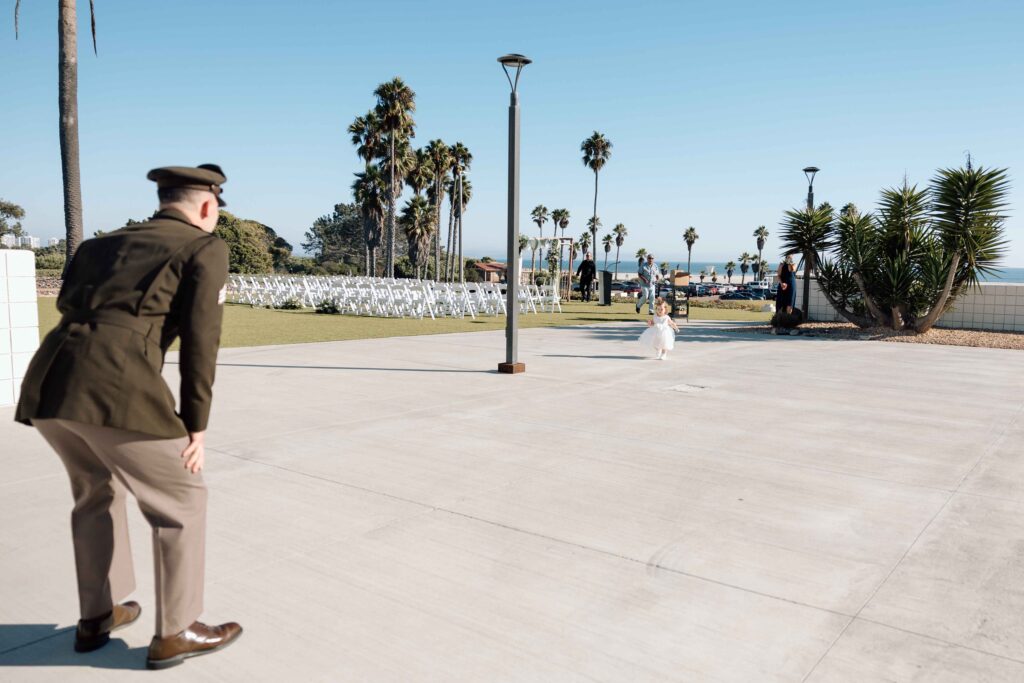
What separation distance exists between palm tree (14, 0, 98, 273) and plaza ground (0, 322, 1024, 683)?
369 inches

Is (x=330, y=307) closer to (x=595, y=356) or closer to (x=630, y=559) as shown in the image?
(x=595, y=356)

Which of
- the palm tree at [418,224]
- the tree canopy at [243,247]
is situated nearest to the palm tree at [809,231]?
the palm tree at [418,224]

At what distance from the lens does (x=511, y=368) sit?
1023 cm

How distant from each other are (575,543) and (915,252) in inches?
632

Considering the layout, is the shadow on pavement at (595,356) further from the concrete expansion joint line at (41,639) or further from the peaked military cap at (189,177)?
the peaked military cap at (189,177)

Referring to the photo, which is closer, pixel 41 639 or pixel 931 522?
pixel 41 639

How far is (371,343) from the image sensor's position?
1403 centimetres

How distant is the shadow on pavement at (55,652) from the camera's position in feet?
9.16

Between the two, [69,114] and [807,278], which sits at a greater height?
[69,114]

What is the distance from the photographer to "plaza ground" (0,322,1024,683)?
2896mm

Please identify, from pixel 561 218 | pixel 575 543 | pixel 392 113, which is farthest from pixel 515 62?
pixel 561 218

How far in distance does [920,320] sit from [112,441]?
18.1 metres

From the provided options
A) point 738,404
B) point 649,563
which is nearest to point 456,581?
point 649,563

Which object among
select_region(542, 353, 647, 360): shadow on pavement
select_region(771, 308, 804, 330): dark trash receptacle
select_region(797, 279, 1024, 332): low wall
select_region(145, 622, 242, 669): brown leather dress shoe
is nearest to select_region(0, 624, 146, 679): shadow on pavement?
select_region(145, 622, 242, 669): brown leather dress shoe
